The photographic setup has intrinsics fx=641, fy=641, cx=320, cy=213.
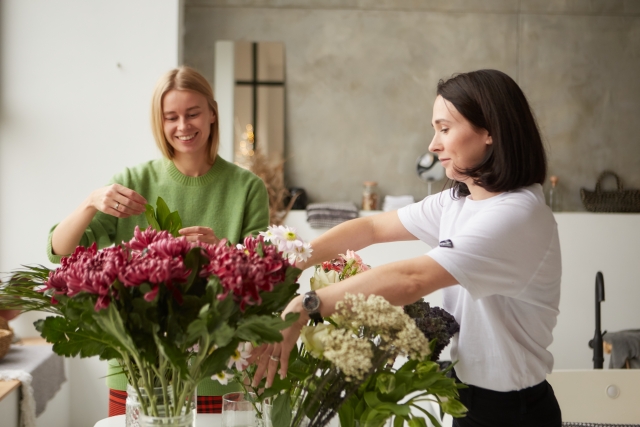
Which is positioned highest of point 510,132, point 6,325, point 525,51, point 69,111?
point 525,51

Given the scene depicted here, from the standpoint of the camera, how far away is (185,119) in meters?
1.95

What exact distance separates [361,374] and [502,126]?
607 millimetres

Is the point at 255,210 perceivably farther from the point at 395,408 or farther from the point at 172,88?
the point at 395,408

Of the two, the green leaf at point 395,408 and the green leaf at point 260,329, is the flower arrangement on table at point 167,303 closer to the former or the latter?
the green leaf at point 260,329

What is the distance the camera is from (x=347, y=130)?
15.9 feet

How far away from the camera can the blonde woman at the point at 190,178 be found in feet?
6.35

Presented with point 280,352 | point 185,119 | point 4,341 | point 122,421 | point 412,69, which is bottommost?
point 4,341

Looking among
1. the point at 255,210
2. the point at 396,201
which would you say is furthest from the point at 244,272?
the point at 396,201

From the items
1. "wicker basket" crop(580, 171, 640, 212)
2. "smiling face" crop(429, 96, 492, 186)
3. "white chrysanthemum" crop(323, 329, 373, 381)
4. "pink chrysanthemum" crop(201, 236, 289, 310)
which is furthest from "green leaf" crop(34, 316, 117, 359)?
"wicker basket" crop(580, 171, 640, 212)

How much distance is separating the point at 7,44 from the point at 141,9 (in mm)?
758

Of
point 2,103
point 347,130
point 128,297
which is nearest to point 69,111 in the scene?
point 2,103

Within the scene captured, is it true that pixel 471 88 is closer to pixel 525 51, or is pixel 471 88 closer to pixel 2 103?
pixel 2 103

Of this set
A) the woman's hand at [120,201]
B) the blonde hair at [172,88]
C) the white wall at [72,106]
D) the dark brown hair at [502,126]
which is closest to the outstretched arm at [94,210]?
the woman's hand at [120,201]

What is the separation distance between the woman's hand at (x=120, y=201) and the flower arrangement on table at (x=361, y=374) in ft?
2.17
